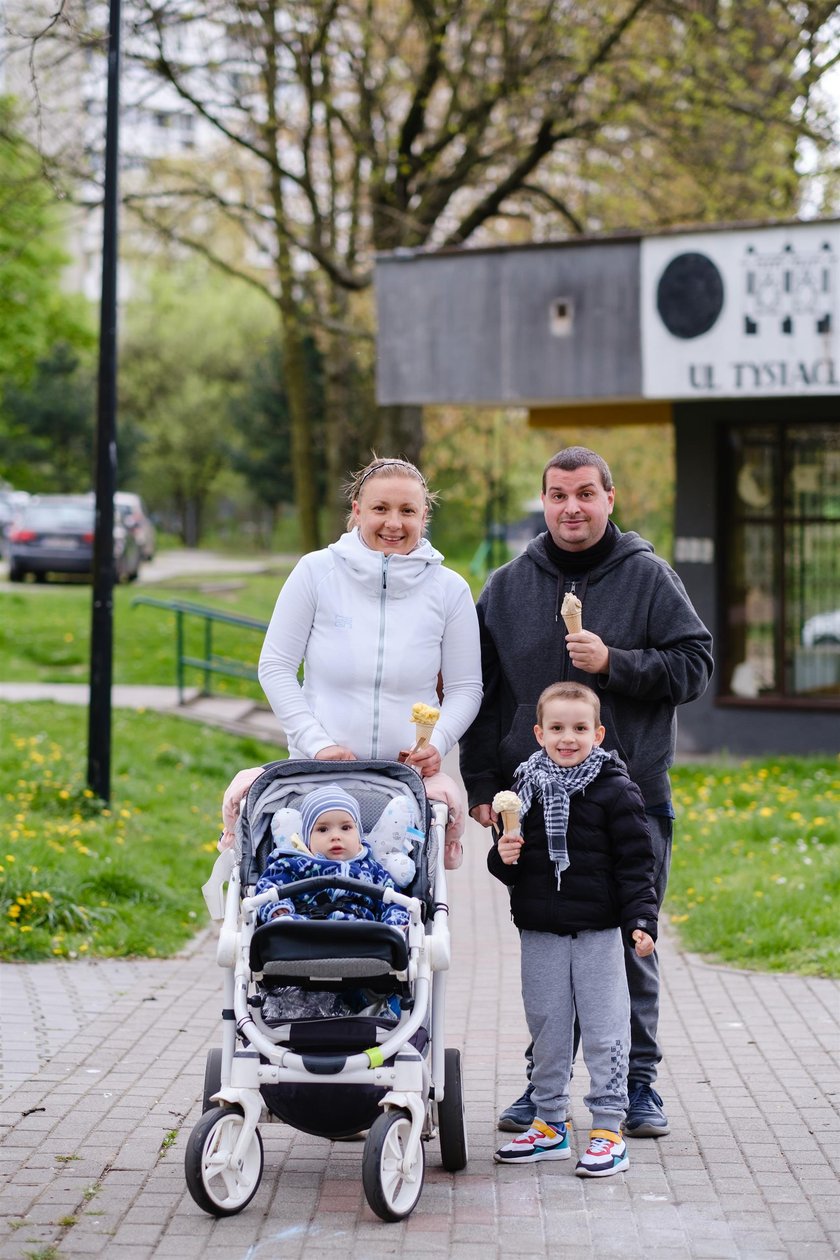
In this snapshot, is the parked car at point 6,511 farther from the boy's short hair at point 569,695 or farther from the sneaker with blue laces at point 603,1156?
the sneaker with blue laces at point 603,1156

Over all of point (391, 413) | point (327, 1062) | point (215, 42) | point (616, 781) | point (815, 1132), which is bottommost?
point (815, 1132)

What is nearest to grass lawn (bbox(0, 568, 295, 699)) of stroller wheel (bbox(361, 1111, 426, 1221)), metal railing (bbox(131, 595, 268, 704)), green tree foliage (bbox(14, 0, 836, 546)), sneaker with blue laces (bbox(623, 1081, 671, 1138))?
metal railing (bbox(131, 595, 268, 704))

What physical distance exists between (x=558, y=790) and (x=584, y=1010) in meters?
0.65

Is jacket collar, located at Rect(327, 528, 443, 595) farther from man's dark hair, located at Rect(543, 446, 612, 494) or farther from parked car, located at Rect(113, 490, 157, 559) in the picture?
parked car, located at Rect(113, 490, 157, 559)

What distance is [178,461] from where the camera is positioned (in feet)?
212

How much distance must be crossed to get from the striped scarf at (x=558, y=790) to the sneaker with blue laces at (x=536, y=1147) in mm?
755

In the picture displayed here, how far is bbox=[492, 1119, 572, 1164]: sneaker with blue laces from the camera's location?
16.5ft

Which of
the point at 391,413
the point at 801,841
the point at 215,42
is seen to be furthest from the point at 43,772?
the point at 215,42

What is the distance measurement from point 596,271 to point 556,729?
9934mm

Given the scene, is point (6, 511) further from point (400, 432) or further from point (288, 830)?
point (288, 830)

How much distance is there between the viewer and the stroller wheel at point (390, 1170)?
173 inches

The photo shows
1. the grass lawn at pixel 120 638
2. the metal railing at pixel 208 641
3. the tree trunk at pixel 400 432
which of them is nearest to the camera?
the metal railing at pixel 208 641

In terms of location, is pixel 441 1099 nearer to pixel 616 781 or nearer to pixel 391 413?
pixel 616 781

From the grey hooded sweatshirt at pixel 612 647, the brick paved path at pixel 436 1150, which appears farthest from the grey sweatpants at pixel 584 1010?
the grey hooded sweatshirt at pixel 612 647
